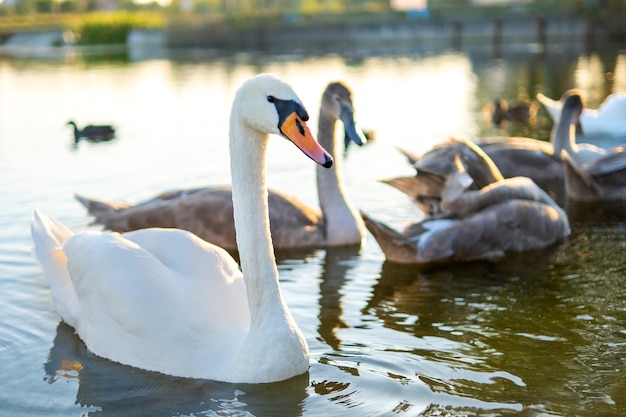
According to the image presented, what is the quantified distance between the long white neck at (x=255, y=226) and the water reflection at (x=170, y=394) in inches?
15.6

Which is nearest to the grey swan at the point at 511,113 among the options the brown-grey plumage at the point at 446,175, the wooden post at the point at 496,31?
the brown-grey plumage at the point at 446,175

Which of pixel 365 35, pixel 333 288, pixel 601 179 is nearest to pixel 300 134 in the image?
pixel 333 288

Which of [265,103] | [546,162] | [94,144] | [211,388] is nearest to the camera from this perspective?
[265,103]

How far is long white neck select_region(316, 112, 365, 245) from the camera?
8.88 meters

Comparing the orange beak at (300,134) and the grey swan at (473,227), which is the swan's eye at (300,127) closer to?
the orange beak at (300,134)

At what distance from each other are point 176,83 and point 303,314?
21.8 metres

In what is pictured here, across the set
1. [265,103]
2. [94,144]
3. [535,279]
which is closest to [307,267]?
[535,279]

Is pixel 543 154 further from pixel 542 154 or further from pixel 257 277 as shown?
pixel 257 277

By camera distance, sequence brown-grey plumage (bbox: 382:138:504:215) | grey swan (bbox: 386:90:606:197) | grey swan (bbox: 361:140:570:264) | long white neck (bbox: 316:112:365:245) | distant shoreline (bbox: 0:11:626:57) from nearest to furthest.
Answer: grey swan (bbox: 361:140:570:264) < brown-grey plumage (bbox: 382:138:504:215) < long white neck (bbox: 316:112:365:245) < grey swan (bbox: 386:90:606:197) < distant shoreline (bbox: 0:11:626:57)

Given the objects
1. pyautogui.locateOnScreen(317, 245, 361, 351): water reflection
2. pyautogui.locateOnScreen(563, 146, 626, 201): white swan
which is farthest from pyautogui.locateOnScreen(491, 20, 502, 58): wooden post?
pyautogui.locateOnScreen(317, 245, 361, 351): water reflection

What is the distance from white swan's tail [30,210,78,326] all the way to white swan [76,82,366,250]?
187cm

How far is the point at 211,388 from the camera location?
541 cm

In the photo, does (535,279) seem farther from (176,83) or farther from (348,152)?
(176,83)

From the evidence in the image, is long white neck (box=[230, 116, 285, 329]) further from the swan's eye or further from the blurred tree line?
the blurred tree line
